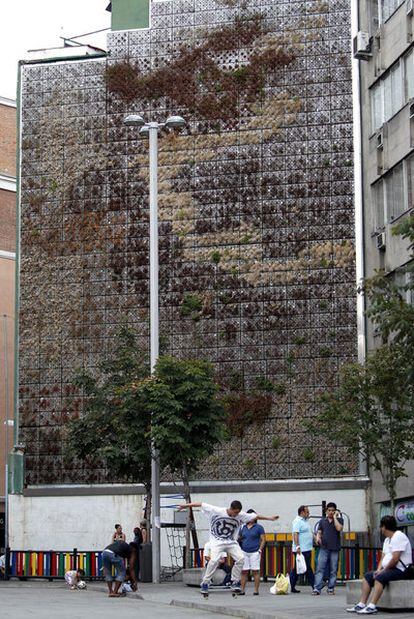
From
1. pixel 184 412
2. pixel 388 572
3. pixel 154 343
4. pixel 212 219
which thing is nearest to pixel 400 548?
pixel 388 572

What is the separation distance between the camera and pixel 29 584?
1332 inches

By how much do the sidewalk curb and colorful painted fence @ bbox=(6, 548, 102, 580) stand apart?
33.3 ft

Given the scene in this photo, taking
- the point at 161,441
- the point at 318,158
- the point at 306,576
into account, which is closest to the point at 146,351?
the point at 318,158

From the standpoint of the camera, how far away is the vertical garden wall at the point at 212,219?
4125 cm

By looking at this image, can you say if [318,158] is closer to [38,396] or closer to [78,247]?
[78,247]

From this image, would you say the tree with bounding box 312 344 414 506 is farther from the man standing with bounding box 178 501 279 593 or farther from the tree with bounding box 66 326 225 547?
the man standing with bounding box 178 501 279 593

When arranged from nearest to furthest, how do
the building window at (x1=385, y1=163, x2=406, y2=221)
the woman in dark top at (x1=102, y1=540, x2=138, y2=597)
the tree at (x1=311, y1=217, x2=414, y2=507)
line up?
the woman in dark top at (x1=102, y1=540, x2=138, y2=597) → the tree at (x1=311, y1=217, x2=414, y2=507) → the building window at (x1=385, y1=163, x2=406, y2=221)

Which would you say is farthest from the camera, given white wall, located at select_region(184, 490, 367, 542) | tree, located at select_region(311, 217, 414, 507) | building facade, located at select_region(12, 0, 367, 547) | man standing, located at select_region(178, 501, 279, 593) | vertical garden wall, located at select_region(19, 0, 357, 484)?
vertical garden wall, located at select_region(19, 0, 357, 484)

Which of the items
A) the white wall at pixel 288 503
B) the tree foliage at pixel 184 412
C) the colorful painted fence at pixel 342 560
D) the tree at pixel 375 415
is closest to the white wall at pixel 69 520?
the white wall at pixel 288 503

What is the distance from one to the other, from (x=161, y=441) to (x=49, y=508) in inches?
534

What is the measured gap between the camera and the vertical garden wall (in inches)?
1624

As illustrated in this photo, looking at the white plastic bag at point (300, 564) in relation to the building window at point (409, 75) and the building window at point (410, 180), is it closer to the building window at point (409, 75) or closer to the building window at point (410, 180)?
the building window at point (410, 180)

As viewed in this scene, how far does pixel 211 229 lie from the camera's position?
140 ft

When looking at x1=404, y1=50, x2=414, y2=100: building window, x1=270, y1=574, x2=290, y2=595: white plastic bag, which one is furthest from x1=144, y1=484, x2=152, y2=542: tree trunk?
x1=404, y1=50, x2=414, y2=100: building window
